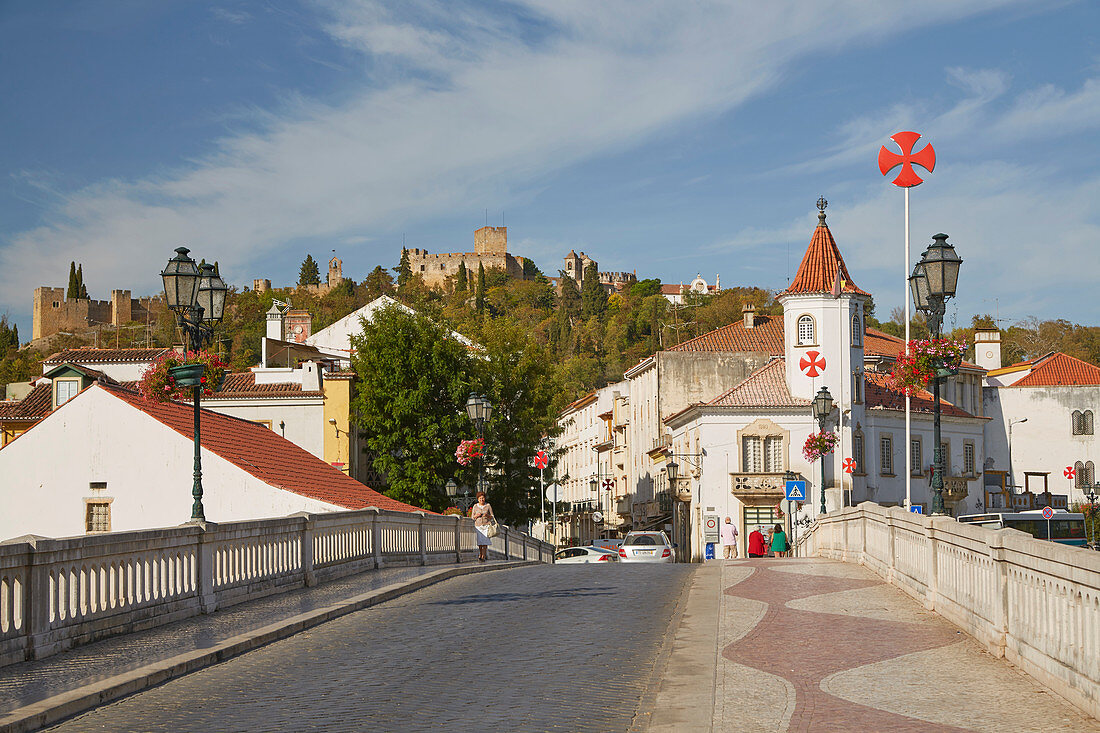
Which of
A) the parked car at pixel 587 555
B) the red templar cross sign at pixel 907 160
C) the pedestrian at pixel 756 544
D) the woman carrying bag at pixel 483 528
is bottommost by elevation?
the parked car at pixel 587 555

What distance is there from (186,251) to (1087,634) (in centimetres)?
1518

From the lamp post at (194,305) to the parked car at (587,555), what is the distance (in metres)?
23.7

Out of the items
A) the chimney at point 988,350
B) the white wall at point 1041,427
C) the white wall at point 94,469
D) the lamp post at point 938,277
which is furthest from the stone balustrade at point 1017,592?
the chimney at point 988,350

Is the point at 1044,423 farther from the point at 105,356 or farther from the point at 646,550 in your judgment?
the point at 105,356

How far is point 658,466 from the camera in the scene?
7569cm

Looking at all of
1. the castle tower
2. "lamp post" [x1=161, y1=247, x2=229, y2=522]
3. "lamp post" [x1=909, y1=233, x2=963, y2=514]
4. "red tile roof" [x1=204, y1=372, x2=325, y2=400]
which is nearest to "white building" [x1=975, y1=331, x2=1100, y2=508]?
the castle tower

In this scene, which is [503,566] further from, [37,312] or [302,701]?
[37,312]

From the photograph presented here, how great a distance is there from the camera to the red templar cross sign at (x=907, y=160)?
31969 mm

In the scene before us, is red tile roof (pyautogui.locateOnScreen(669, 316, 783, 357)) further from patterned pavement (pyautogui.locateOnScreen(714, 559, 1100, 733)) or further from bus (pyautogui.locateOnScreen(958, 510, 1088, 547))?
patterned pavement (pyautogui.locateOnScreen(714, 559, 1100, 733))

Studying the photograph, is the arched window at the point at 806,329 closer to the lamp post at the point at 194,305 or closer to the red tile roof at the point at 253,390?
the red tile roof at the point at 253,390

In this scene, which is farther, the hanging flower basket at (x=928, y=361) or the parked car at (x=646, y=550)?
the parked car at (x=646, y=550)

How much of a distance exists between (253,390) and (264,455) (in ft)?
56.7

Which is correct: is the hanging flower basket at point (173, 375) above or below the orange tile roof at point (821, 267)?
below

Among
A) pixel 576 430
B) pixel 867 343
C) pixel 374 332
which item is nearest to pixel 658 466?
pixel 867 343
